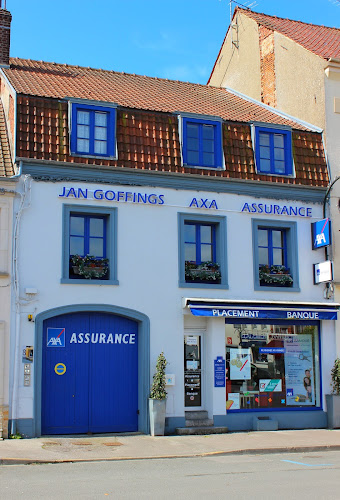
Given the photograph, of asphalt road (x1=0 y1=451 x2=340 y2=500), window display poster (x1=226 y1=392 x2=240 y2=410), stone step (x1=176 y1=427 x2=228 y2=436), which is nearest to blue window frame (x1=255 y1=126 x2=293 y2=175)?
window display poster (x1=226 y1=392 x2=240 y2=410)

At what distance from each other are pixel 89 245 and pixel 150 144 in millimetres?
3147

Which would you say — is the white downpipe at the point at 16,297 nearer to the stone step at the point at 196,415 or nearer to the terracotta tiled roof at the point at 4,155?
the terracotta tiled roof at the point at 4,155

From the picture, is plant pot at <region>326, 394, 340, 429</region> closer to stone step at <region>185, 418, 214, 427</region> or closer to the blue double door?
stone step at <region>185, 418, 214, 427</region>

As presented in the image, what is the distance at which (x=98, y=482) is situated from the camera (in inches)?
417

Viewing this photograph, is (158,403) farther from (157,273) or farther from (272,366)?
(272,366)

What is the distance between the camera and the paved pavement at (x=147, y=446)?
13492 millimetres

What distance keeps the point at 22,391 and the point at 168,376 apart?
12.0 feet

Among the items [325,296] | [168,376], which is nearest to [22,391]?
[168,376]

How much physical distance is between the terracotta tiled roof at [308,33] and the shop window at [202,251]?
6.55 metres

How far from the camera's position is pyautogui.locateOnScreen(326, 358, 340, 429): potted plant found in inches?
728

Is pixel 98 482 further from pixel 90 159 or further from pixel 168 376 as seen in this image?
pixel 90 159

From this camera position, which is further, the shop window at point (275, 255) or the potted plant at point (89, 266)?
the shop window at point (275, 255)

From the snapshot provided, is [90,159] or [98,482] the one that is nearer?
[98,482]

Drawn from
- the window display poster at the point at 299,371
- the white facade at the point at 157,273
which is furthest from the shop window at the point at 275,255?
the window display poster at the point at 299,371
